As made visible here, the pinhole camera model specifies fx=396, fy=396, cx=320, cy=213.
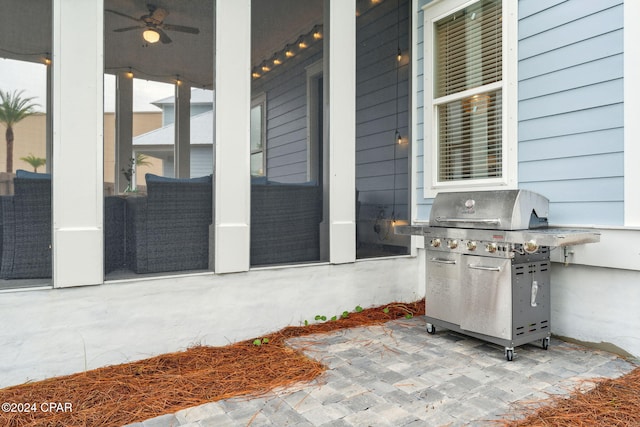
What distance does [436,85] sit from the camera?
395 centimetres

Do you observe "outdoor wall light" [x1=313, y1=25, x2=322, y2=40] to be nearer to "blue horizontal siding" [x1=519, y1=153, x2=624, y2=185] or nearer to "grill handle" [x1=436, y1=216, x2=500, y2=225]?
"grill handle" [x1=436, y1=216, x2=500, y2=225]

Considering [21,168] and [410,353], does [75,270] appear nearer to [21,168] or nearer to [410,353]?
[21,168]

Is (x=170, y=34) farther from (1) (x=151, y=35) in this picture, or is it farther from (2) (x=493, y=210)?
(2) (x=493, y=210)

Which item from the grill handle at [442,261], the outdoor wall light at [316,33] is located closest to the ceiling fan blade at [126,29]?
the outdoor wall light at [316,33]

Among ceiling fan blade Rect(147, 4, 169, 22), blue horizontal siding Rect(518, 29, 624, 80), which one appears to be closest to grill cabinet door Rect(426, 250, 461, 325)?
blue horizontal siding Rect(518, 29, 624, 80)

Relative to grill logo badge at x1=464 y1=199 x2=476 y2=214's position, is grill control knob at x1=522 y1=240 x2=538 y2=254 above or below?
below

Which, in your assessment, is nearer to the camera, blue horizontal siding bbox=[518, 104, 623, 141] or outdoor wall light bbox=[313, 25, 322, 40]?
blue horizontal siding bbox=[518, 104, 623, 141]

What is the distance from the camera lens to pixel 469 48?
11.9ft

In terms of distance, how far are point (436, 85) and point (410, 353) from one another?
2.59m

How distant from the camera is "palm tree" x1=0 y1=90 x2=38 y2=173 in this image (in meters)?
2.42

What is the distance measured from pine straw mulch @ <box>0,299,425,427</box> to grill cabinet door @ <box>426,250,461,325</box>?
113 centimetres

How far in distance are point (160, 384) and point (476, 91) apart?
3.37 metres

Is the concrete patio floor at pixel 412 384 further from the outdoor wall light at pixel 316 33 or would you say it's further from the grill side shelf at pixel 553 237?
the outdoor wall light at pixel 316 33

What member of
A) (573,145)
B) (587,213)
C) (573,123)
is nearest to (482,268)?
(587,213)
